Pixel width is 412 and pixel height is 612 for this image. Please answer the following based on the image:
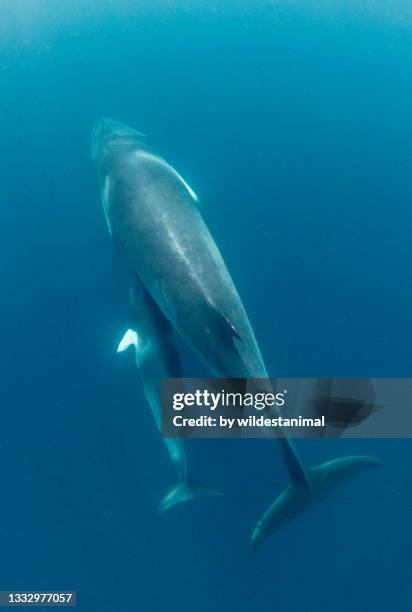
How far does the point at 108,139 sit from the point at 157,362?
5921 mm

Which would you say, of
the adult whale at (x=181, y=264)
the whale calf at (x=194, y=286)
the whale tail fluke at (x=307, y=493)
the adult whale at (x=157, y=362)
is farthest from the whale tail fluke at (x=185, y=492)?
the adult whale at (x=181, y=264)

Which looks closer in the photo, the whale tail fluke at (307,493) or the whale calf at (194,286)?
the whale calf at (194,286)

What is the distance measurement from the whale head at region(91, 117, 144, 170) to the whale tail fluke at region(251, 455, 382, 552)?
812 cm

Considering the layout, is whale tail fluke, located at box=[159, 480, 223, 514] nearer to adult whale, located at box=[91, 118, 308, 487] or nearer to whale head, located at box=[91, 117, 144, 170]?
adult whale, located at box=[91, 118, 308, 487]

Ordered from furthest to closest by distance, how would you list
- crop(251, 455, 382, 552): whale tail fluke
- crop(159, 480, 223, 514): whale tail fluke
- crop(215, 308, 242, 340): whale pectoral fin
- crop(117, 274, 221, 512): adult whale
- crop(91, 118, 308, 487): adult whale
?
crop(117, 274, 221, 512): adult whale → crop(159, 480, 223, 514): whale tail fluke → crop(251, 455, 382, 552): whale tail fluke → crop(91, 118, 308, 487): adult whale → crop(215, 308, 242, 340): whale pectoral fin

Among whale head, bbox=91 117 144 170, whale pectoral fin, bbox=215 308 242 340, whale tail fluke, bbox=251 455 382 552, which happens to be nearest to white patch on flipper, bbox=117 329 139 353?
whale pectoral fin, bbox=215 308 242 340

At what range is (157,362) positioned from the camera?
10156 millimetres

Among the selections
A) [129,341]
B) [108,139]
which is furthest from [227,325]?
[108,139]

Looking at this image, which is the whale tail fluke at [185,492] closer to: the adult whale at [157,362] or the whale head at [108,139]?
the adult whale at [157,362]

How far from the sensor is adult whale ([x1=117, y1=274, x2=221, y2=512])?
389 inches

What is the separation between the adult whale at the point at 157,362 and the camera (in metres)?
9.88

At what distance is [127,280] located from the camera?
12.5 meters

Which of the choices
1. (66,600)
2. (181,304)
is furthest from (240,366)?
(66,600)

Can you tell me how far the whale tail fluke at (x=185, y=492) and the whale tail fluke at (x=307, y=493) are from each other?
124 cm
